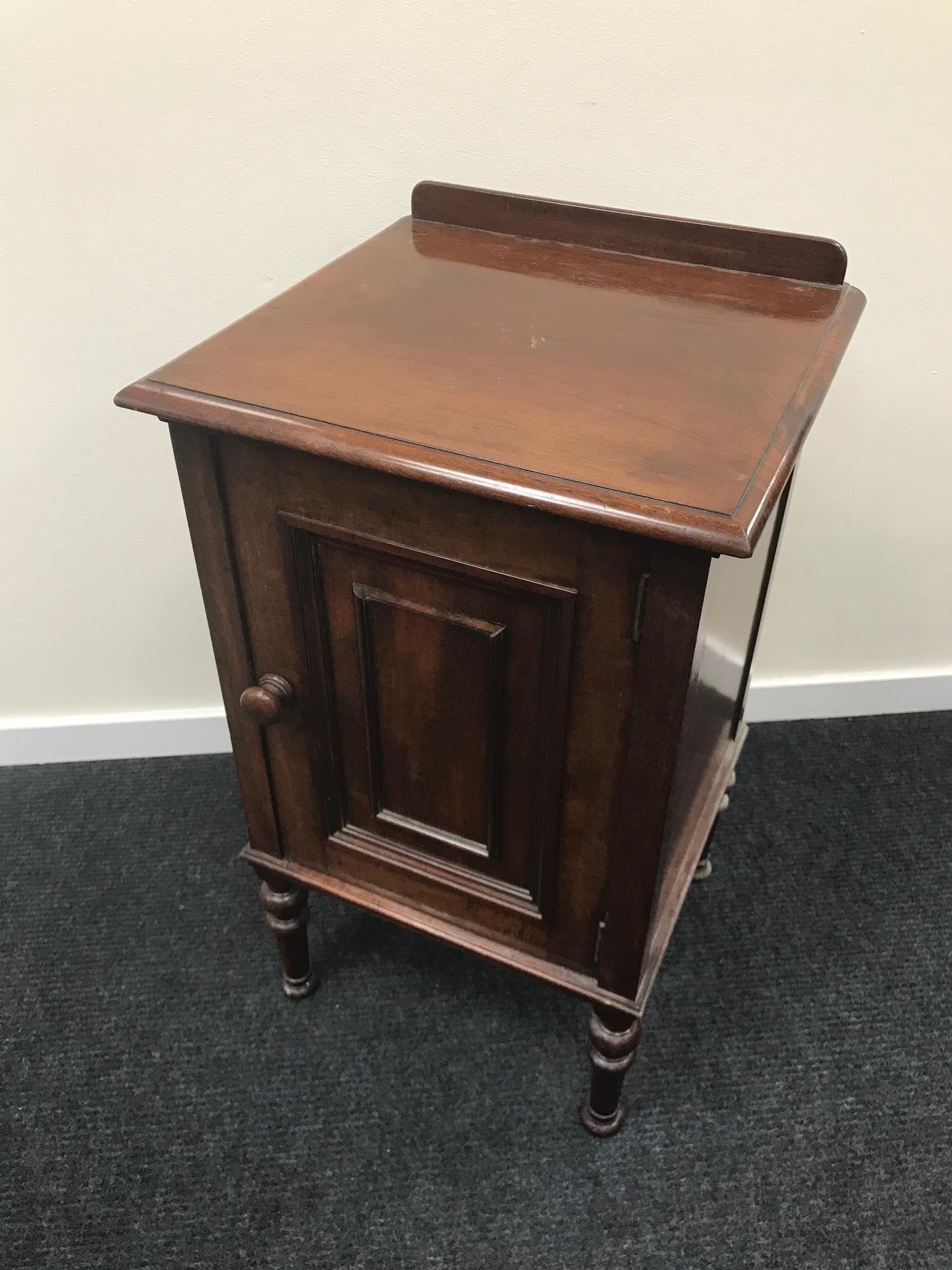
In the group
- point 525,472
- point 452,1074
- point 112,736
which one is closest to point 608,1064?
point 452,1074

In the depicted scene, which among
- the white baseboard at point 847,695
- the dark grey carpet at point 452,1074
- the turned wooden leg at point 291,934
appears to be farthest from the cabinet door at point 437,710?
the white baseboard at point 847,695

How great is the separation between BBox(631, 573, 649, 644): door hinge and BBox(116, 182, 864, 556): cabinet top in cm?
6

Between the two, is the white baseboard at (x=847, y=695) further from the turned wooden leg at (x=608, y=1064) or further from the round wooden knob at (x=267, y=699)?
the round wooden knob at (x=267, y=699)

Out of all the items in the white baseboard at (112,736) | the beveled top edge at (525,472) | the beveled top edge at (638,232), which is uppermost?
the beveled top edge at (638,232)

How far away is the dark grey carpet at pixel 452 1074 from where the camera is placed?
97 centimetres

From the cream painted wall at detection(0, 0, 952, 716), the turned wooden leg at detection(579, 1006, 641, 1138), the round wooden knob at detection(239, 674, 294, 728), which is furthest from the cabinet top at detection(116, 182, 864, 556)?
the turned wooden leg at detection(579, 1006, 641, 1138)

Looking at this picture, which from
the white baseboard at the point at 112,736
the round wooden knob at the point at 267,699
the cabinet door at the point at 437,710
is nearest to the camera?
the cabinet door at the point at 437,710

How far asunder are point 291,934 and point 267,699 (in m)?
0.39

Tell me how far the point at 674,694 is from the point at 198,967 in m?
0.81

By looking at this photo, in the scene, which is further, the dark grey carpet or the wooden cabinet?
the dark grey carpet

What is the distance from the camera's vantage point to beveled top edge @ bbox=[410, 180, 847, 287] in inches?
34.3

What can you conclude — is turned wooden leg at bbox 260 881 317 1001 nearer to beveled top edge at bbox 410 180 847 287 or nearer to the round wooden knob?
the round wooden knob

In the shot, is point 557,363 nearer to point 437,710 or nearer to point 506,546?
point 506,546

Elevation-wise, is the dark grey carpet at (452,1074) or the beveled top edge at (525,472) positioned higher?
the beveled top edge at (525,472)
